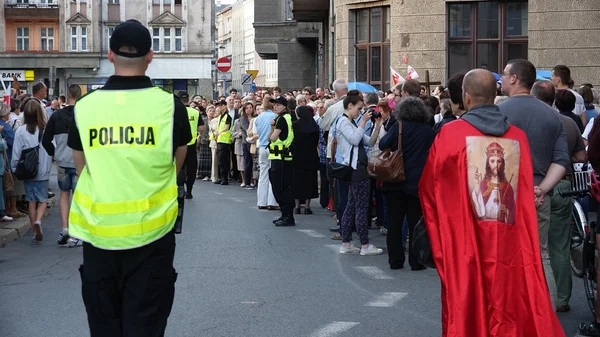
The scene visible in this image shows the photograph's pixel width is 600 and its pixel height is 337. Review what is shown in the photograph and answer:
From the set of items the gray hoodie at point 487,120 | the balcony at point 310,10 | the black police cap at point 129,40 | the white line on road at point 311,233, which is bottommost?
the white line on road at point 311,233

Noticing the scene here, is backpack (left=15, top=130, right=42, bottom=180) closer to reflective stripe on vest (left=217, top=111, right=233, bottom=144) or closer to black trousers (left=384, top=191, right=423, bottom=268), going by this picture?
black trousers (left=384, top=191, right=423, bottom=268)

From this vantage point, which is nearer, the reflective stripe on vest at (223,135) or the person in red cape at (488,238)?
the person in red cape at (488,238)

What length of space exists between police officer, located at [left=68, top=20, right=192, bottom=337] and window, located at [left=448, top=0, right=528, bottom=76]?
1933 cm

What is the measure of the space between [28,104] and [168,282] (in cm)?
851

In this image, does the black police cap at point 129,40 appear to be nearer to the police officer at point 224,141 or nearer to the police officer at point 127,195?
the police officer at point 127,195

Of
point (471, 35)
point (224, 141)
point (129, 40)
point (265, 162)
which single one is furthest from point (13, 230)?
point (471, 35)

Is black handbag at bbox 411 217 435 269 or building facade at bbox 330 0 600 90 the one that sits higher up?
building facade at bbox 330 0 600 90

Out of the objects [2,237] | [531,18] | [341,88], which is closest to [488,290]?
[2,237]

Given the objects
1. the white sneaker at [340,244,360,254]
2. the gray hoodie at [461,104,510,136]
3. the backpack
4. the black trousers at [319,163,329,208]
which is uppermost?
the gray hoodie at [461,104,510,136]

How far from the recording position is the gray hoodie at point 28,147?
13016 millimetres

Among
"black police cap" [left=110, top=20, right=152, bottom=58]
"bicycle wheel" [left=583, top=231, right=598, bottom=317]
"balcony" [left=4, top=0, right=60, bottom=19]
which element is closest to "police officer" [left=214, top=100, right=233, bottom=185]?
"bicycle wheel" [left=583, top=231, right=598, bottom=317]

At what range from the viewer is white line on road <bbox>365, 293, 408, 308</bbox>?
28.6 ft

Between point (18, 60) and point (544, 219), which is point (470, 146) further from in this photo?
point (18, 60)

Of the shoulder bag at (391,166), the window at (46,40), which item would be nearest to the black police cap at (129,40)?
the shoulder bag at (391,166)
